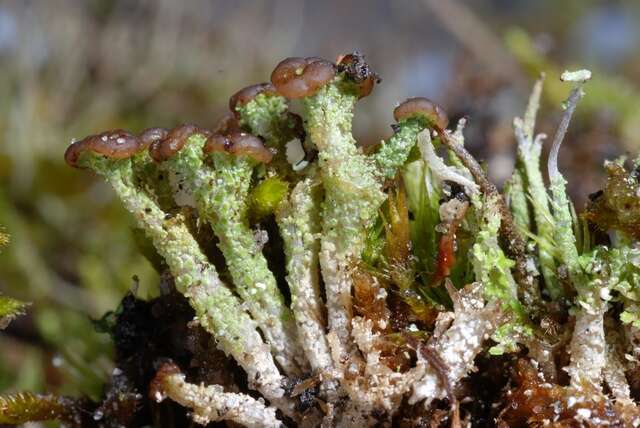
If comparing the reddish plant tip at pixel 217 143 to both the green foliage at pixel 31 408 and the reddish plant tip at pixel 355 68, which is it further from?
the green foliage at pixel 31 408

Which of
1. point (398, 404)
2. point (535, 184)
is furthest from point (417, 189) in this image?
point (398, 404)

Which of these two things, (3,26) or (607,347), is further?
(3,26)

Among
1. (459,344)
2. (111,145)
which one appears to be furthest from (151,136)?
(459,344)

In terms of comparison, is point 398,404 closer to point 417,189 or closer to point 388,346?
point 388,346

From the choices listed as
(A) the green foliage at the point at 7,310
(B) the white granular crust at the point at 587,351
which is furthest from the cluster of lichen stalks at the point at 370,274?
(A) the green foliage at the point at 7,310

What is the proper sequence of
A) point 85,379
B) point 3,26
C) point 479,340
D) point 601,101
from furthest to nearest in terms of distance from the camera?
point 3,26
point 601,101
point 85,379
point 479,340

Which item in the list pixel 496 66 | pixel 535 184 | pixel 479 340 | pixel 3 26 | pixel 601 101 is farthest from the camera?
pixel 3 26

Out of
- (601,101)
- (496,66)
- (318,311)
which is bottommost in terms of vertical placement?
(318,311)
